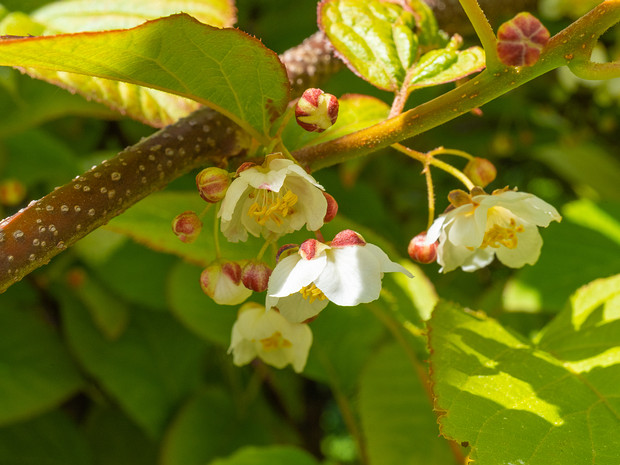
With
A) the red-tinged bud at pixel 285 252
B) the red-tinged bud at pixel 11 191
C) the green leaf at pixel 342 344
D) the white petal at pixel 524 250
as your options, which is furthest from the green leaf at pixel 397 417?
the red-tinged bud at pixel 11 191

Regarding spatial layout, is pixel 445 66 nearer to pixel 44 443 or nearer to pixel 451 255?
pixel 451 255

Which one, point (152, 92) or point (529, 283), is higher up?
point (152, 92)

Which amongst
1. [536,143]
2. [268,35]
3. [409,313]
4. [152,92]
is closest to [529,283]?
[409,313]

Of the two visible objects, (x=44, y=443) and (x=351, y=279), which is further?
(x=44, y=443)

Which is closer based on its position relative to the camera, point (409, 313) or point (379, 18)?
point (379, 18)

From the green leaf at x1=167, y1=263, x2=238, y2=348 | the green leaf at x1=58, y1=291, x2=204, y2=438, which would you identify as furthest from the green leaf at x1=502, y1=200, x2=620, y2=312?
the green leaf at x1=58, y1=291, x2=204, y2=438

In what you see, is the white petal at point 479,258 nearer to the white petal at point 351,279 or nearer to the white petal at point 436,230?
the white petal at point 436,230

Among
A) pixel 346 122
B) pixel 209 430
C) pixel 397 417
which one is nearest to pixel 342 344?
pixel 397 417

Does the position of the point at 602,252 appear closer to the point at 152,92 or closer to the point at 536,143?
the point at 152,92

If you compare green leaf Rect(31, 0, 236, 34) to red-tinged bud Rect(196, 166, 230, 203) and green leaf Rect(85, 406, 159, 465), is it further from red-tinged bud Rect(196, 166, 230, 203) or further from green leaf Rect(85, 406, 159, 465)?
green leaf Rect(85, 406, 159, 465)
